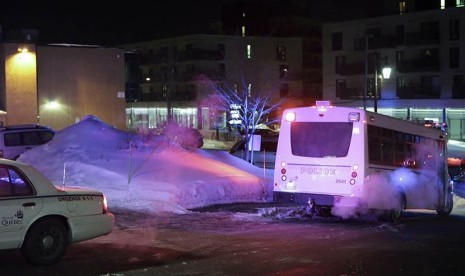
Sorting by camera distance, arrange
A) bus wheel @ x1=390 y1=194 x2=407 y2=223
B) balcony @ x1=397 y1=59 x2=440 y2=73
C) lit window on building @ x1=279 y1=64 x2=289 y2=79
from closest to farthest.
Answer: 1. bus wheel @ x1=390 y1=194 x2=407 y2=223
2. balcony @ x1=397 y1=59 x2=440 y2=73
3. lit window on building @ x1=279 y1=64 x2=289 y2=79

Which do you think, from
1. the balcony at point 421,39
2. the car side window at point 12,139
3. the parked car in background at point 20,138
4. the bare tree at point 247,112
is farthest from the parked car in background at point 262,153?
the balcony at point 421,39

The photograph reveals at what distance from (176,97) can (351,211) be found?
225ft

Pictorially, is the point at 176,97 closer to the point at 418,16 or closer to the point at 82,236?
the point at 418,16

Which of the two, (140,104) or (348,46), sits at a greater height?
(348,46)

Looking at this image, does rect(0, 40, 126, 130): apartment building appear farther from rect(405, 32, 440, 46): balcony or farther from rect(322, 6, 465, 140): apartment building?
rect(405, 32, 440, 46): balcony

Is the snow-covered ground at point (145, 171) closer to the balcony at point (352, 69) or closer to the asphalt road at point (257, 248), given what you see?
the asphalt road at point (257, 248)

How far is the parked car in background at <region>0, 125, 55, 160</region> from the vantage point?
21766 millimetres

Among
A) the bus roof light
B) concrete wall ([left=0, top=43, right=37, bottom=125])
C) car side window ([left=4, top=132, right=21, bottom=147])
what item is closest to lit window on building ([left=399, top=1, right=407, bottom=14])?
concrete wall ([left=0, top=43, right=37, bottom=125])

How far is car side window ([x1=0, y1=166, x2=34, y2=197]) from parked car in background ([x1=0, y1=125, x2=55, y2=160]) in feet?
47.0

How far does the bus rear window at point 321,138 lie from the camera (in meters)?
13.5

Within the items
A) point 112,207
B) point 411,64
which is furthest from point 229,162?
point 411,64

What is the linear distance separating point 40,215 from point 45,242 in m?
0.43

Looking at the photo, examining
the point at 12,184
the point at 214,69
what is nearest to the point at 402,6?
the point at 214,69

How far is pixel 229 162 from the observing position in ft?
73.6
